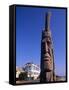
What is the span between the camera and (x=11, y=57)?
148 centimetres

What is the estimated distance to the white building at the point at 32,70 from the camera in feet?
4.91

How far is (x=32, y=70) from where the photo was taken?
150 centimetres

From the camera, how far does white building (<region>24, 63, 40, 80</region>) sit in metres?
1.50

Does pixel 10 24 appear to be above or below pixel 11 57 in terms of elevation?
above

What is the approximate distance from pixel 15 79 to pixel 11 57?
112 mm

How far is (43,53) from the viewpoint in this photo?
5.03ft
